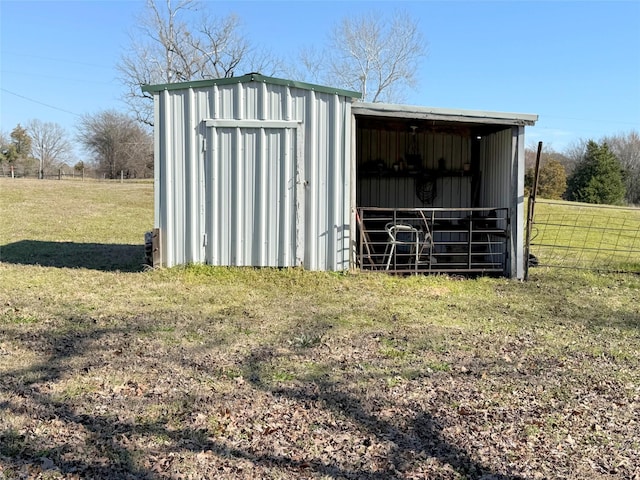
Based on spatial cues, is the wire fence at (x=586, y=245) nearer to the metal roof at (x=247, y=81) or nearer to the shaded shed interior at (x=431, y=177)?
the shaded shed interior at (x=431, y=177)

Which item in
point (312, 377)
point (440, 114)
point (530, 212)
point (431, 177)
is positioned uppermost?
point (440, 114)

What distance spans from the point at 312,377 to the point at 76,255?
692 centimetres

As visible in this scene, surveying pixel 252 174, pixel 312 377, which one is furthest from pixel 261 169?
pixel 312 377

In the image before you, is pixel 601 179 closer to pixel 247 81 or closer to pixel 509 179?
pixel 509 179

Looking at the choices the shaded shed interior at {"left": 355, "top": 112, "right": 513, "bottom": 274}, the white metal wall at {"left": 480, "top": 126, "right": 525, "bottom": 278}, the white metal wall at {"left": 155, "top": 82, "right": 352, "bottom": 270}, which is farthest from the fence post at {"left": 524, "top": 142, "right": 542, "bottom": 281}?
the white metal wall at {"left": 155, "top": 82, "right": 352, "bottom": 270}

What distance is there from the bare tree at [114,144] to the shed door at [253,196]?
33.9 m

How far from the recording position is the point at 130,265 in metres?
8.05

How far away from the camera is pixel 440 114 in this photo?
712 centimetres

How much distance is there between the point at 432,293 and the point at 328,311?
1.60 meters

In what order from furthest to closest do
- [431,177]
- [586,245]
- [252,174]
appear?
[586,245]
[431,177]
[252,174]

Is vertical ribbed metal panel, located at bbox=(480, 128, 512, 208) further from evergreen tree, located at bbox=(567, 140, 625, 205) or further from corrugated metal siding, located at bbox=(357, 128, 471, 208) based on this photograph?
evergreen tree, located at bbox=(567, 140, 625, 205)

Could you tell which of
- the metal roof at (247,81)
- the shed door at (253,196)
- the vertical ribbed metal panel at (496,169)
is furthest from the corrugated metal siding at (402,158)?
the shed door at (253,196)

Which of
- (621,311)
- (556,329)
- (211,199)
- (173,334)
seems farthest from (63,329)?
(621,311)

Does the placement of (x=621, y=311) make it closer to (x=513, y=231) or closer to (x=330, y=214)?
(x=513, y=231)
